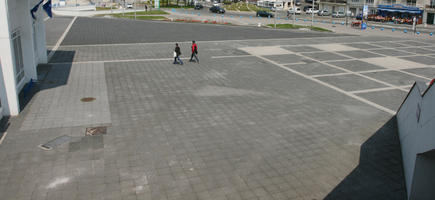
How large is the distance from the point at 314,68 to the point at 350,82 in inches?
136

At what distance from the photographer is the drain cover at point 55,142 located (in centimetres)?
1054

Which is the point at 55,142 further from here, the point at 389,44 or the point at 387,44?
the point at 389,44

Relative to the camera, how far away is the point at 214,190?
859cm

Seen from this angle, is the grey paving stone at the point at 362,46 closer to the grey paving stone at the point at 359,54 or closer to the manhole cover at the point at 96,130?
the grey paving stone at the point at 359,54

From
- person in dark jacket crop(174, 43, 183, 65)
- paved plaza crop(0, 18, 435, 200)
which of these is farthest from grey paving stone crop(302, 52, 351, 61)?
person in dark jacket crop(174, 43, 183, 65)

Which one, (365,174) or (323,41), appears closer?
(365,174)

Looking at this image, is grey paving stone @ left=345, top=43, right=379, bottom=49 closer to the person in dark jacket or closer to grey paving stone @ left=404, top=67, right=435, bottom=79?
grey paving stone @ left=404, top=67, right=435, bottom=79

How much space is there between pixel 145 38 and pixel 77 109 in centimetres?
2058

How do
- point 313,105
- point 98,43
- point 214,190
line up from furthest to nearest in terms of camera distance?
point 98,43
point 313,105
point 214,190

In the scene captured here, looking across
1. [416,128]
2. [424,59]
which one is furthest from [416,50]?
[416,128]

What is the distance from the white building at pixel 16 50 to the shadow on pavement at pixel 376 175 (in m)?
11.0

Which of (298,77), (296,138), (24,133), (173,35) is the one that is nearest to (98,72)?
(24,133)

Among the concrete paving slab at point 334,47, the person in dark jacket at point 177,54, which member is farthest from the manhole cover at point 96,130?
the concrete paving slab at point 334,47

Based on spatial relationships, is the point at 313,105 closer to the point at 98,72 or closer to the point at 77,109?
the point at 77,109
